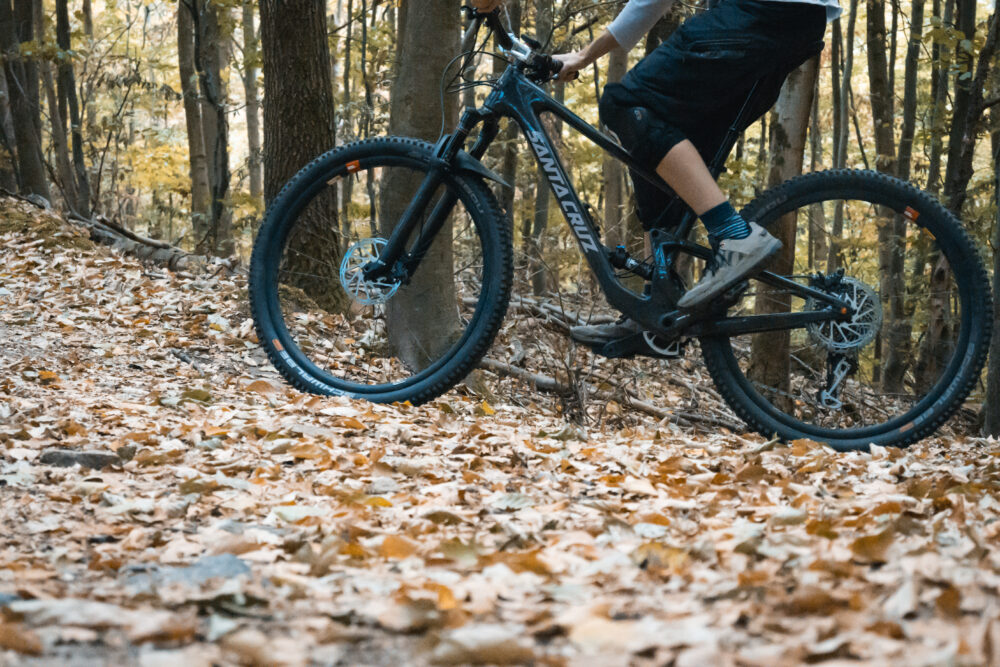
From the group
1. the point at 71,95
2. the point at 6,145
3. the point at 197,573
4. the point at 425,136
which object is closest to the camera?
the point at 197,573

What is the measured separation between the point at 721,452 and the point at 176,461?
1.97m

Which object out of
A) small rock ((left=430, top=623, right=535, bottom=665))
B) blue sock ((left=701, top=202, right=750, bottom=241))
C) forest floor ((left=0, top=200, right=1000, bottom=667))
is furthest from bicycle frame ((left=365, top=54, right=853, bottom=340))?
small rock ((left=430, top=623, right=535, bottom=665))

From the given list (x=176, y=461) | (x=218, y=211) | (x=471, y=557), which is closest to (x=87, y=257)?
(x=218, y=211)

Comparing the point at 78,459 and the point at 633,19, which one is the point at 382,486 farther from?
the point at 633,19

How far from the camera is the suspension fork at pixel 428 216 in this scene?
3822mm

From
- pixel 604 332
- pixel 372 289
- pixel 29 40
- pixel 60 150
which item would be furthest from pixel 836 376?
pixel 29 40

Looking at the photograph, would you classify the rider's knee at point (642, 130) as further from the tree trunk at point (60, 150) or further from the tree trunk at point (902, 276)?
the tree trunk at point (60, 150)

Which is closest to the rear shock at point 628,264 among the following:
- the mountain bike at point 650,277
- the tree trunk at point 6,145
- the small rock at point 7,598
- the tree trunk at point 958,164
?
the mountain bike at point 650,277

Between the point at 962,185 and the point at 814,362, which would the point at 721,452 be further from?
the point at 962,185

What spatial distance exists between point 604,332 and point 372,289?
3.52ft

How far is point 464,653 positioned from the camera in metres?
1.43

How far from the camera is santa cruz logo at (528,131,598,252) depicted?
12.3 ft

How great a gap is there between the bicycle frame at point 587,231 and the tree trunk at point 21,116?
24.6ft

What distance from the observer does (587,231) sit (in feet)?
12.2
